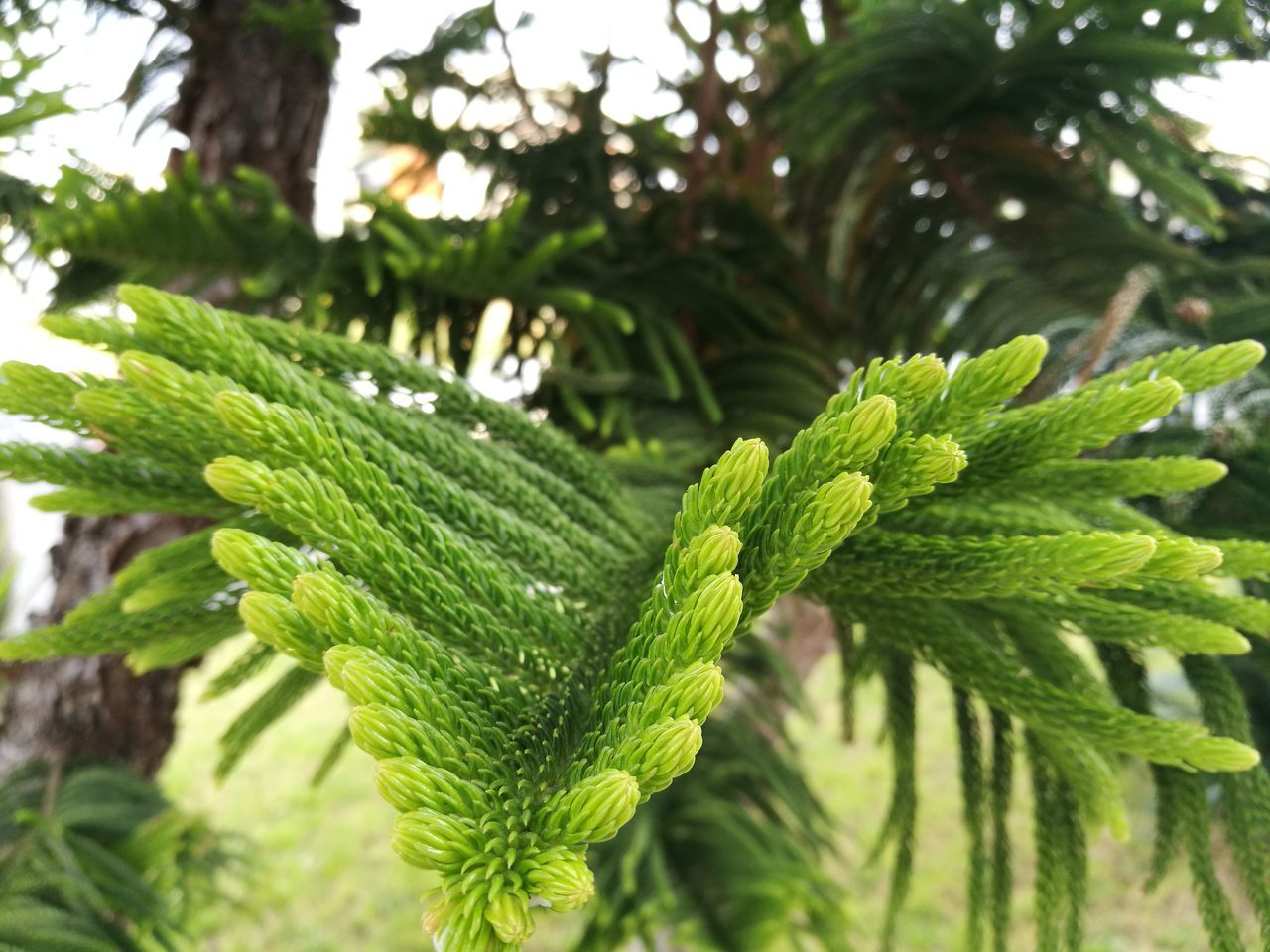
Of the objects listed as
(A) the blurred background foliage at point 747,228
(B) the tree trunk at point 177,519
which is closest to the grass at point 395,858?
(B) the tree trunk at point 177,519

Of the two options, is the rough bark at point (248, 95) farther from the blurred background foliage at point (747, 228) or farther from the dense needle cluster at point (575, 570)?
the dense needle cluster at point (575, 570)

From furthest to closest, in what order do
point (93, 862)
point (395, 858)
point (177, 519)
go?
point (395, 858)
point (177, 519)
point (93, 862)

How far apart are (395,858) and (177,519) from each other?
1.81 m

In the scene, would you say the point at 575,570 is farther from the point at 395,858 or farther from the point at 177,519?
the point at 395,858

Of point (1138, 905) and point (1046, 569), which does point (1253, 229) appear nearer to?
point (1046, 569)

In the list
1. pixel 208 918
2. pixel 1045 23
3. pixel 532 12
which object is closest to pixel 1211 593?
pixel 1045 23

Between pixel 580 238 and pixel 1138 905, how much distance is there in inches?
82.5

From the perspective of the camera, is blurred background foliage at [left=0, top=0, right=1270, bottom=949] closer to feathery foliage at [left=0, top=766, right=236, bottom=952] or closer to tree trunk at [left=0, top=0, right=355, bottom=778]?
tree trunk at [left=0, top=0, right=355, bottom=778]

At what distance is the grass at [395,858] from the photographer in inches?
70.6

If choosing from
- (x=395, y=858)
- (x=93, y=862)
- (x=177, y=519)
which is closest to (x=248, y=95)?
(x=177, y=519)

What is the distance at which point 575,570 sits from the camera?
311 millimetres

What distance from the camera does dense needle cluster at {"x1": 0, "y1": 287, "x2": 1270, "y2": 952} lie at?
0.63ft

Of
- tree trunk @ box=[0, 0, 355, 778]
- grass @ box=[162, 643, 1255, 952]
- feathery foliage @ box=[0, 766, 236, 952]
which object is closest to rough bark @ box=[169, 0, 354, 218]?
tree trunk @ box=[0, 0, 355, 778]

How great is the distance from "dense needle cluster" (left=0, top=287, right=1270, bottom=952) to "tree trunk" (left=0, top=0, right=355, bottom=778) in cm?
45
